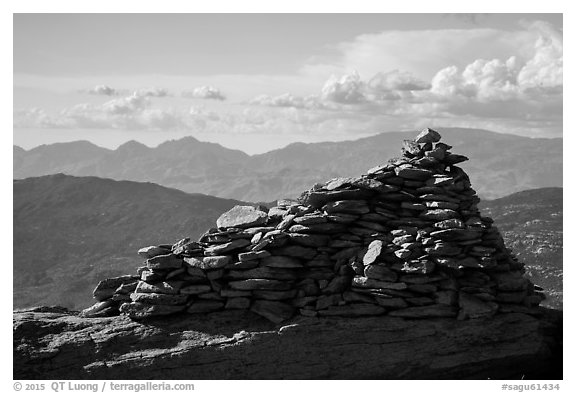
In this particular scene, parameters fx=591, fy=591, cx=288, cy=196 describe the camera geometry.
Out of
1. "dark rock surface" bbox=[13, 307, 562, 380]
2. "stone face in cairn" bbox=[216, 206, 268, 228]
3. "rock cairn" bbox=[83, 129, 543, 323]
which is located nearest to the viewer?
"dark rock surface" bbox=[13, 307, 562, 380]

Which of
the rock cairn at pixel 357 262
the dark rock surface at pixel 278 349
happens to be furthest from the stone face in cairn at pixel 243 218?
the dark rock surface at pixel 278 349

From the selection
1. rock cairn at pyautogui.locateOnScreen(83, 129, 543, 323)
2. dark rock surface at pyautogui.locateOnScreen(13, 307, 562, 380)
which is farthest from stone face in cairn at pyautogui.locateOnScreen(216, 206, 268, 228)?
dark rock surface at pyautogui.locateOnScreen(13, 307, 562, 380)

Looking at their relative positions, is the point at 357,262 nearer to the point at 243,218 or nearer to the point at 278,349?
the point at 278,349

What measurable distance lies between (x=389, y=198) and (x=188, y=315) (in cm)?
1388

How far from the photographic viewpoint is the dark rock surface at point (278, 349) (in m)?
33.0

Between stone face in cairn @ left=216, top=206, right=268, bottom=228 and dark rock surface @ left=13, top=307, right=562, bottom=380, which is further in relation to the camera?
stone face in cairn @ left=216, top=206, right=268, bottom=228

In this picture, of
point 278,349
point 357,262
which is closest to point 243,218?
point 357,262

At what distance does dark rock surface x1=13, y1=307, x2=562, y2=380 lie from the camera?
33.0 metres

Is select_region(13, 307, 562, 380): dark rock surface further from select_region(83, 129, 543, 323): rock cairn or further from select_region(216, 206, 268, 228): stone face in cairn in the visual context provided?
select_region(216, 206, 268, 228): stone face in cairn

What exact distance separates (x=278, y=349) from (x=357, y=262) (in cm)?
667

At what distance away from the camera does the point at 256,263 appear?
34.4 metres

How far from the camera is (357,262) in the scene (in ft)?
112

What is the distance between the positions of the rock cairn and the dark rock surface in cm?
79
